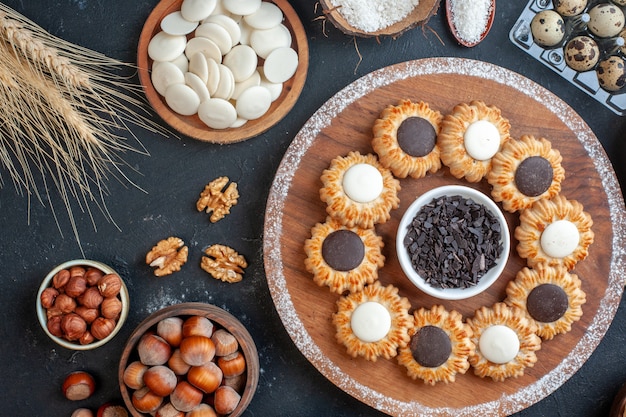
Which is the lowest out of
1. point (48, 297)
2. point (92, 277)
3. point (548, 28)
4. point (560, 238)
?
point (48, 297)

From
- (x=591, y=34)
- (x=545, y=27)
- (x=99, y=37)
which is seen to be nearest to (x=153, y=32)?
(x=99, y=37)

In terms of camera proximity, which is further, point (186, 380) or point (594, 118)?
point (594, 118)

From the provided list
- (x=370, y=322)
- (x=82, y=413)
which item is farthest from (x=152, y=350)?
(x=370, y=322)

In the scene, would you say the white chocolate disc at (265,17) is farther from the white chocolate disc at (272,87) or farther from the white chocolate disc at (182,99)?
the white chocolate disc at (182,99)

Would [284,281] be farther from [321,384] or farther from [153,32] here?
[153,32]

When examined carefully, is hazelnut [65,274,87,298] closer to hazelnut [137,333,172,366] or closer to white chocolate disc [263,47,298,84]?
hazelnut [137,333,172,366]

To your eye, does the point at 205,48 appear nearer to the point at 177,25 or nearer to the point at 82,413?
the point at 177,25
